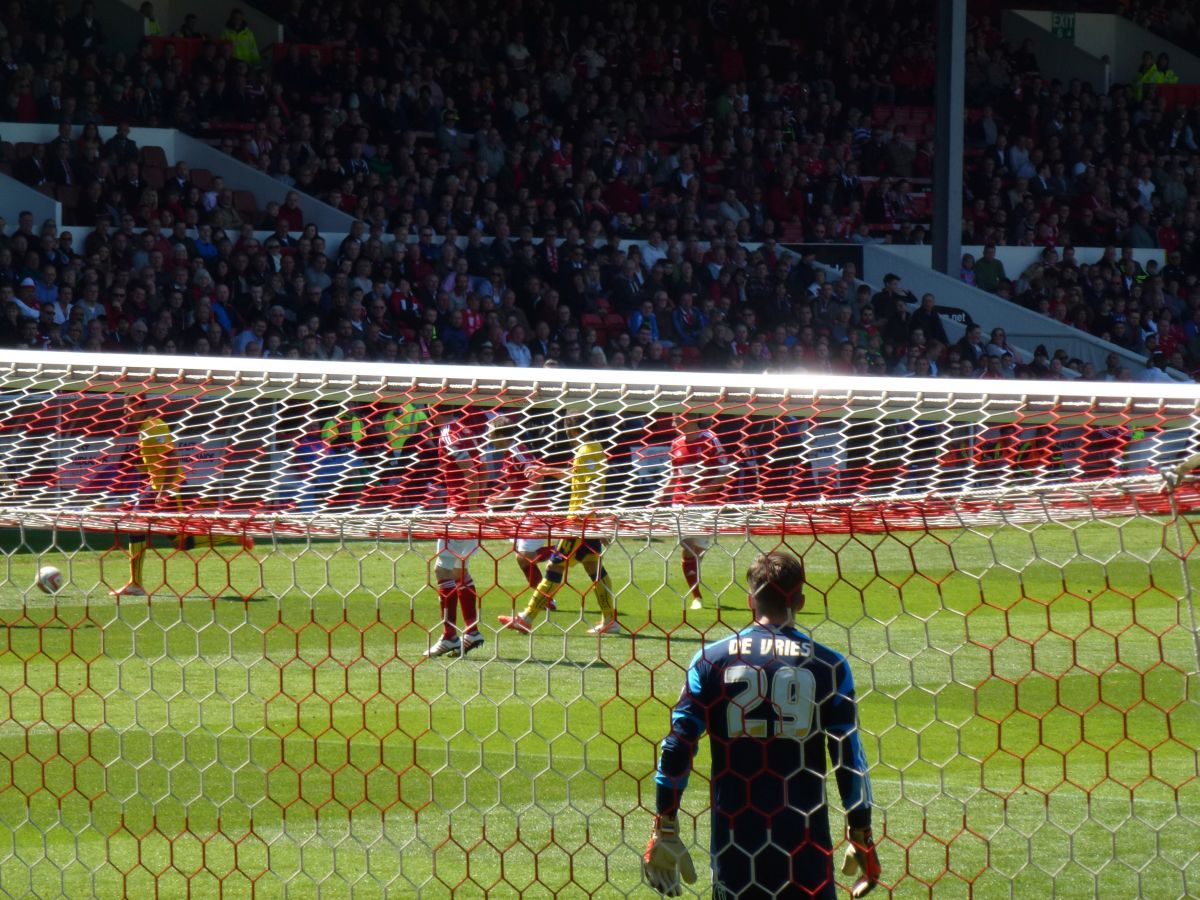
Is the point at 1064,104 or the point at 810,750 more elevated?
the point at 810,750

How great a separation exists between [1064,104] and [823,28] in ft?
13.6

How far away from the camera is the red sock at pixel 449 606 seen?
30.5 ft

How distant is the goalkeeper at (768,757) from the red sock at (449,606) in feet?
15.4

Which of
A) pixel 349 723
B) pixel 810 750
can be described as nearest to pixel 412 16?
pixel 349 723

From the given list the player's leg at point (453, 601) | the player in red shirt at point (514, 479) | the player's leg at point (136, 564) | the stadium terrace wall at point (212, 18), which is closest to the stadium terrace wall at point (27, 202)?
the stadium terrace wall at point (212, 18)

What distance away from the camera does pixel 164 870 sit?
612 centimetres

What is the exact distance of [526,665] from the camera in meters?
9.59

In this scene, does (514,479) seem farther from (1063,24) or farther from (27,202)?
(1063,24)

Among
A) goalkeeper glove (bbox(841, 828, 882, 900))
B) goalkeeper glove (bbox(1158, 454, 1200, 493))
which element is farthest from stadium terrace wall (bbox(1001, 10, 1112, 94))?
goalkeeper glove (bbox(841, 828, 882, 900))

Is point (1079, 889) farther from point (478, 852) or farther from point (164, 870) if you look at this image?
point (164, 870)

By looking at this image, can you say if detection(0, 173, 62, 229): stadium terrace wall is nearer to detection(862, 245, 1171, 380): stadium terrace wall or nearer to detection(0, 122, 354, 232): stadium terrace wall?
detection(0, 122, 354, 232): stadium terrace wall

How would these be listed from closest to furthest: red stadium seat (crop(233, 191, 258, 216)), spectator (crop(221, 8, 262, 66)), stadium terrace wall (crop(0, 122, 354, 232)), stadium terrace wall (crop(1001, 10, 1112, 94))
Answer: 1. red stadium seat (crop(233, 191, 258, 216))
2. stadium terrace wall (crop(0, 122, 354, 232))
3. spectator (crop(221, 8, 262, 66))
4. stadium terrace wall (crop(1001, 10, 1112, 94))

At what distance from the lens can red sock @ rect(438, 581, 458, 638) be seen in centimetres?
930

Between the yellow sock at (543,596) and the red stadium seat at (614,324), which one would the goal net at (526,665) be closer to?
the yellow sock at (543,596)
